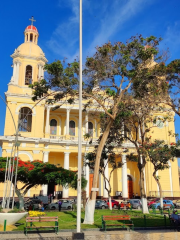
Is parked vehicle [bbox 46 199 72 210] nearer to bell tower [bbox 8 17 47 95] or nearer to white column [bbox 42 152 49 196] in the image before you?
white column [bbox 42 152 49 196]

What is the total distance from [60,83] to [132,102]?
5.38 metres

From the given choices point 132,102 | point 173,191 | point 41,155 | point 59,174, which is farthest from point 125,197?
point 132,102

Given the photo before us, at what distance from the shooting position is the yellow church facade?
106ft

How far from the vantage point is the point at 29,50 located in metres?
36.6

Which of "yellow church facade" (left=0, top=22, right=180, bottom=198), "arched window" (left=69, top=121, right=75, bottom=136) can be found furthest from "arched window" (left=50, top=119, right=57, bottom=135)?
"arched window" (left=69, top=121, right=75, bottom=136)

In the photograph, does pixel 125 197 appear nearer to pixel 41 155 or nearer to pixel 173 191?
pixel 173 191

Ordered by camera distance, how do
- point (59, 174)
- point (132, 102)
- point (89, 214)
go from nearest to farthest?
1. point (89, 214)
2. point (132, 102)
3. point (59, 174)

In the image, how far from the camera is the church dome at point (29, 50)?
3622cm

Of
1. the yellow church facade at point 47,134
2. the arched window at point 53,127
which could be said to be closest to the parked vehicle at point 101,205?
the yellow church facade at point 47,134

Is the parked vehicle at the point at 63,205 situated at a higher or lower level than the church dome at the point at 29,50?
lower

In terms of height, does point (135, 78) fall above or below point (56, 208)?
above

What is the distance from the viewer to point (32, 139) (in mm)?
32250

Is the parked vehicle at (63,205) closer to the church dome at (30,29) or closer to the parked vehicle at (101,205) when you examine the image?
the parked vehicle at (101,205)

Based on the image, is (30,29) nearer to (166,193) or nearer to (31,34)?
(31,34)
